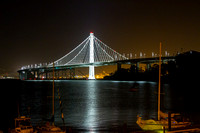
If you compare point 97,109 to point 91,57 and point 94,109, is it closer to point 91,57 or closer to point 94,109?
point 94,109

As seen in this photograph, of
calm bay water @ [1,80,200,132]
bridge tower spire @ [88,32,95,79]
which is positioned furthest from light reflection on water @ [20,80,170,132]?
bridge tower spire @ [88,32,95,79]

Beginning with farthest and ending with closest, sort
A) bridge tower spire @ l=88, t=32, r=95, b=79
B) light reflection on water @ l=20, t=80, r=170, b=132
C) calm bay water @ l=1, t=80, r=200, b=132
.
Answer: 1. bridge tower spire @ l=88, t=32, r=95, b=79
2. light reflection on water @ l=20, t=80, r=170, b=132
3. calm bay water @ l=1, t=80, r=200, b=132

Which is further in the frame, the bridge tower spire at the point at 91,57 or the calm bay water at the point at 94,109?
the bridge tower spire at the point at 91,57

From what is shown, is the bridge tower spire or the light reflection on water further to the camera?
the bridge tower spire

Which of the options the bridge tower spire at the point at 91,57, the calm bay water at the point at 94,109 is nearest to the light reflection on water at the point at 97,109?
the calm bay water at the point at 94,109

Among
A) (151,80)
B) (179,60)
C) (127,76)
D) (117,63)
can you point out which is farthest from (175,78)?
(127,76)

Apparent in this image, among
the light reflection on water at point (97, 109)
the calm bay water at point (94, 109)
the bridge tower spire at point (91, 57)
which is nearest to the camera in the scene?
the calm bay water at point (94, 109)

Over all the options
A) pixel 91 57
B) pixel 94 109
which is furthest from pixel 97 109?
pixel 91 57

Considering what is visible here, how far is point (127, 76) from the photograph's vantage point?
11844 centimetres

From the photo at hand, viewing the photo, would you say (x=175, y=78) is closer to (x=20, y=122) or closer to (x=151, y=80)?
(x=151, y=80)

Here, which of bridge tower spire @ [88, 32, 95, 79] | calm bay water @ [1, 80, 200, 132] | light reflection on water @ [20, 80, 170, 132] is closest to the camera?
calm bay water @ [1, 80, 200, 132]

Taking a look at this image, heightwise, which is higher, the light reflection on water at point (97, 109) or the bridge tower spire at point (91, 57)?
the bridge tower spire at point (91, 57)

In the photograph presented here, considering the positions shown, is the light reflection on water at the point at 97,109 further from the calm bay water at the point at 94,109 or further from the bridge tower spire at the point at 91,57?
the bridge tower spire at the point at 91,57

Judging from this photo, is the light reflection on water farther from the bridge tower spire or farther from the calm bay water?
the bridge tower spire
